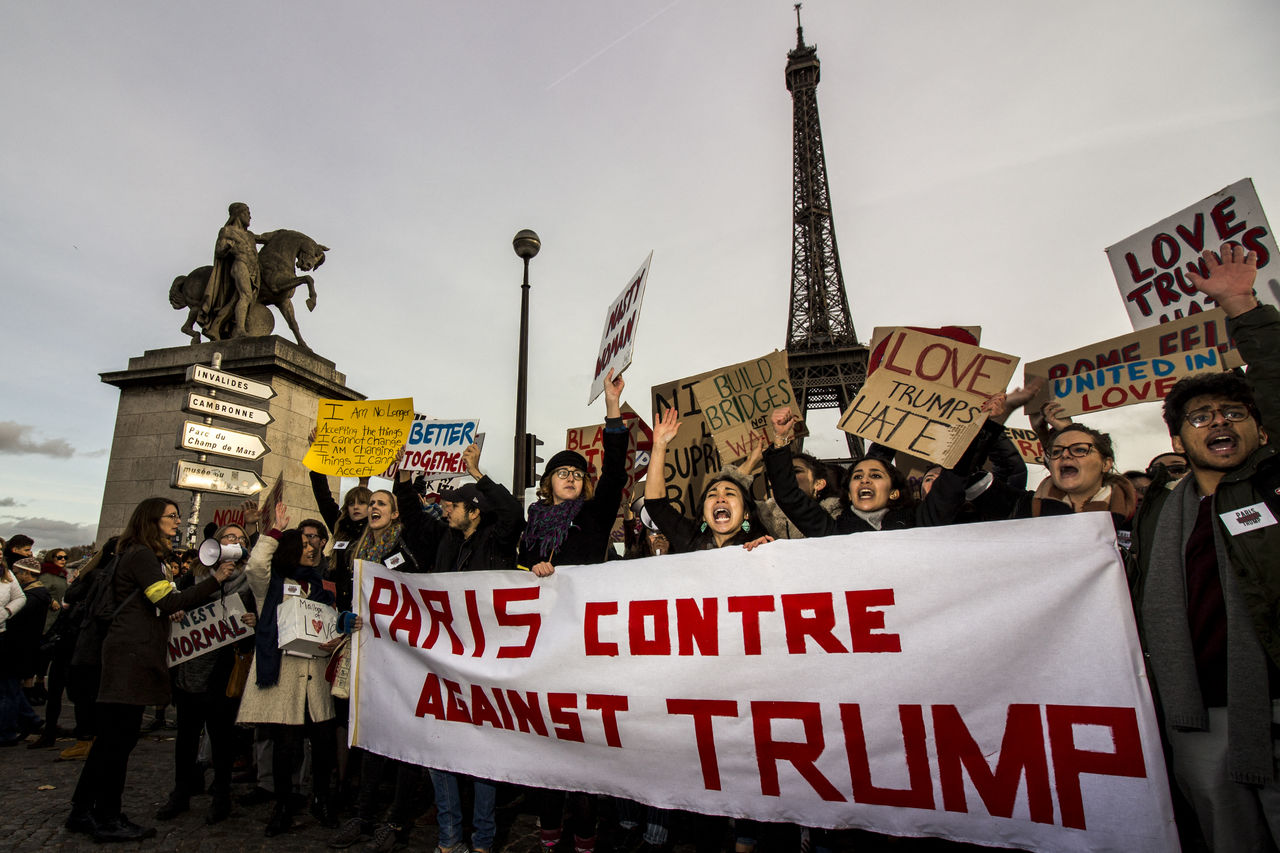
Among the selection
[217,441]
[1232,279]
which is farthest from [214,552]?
[1232,279]

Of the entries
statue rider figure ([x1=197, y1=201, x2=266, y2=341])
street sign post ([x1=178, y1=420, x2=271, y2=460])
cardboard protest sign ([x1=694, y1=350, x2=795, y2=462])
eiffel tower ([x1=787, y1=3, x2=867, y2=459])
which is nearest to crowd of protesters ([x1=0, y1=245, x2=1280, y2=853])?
cardboard protest sign ([x1=694, y1=350, x2=795, y2=462])

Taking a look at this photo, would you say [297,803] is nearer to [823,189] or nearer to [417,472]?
[417,472]

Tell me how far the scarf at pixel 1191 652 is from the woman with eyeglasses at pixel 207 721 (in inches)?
196

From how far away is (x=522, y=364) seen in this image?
414 inches

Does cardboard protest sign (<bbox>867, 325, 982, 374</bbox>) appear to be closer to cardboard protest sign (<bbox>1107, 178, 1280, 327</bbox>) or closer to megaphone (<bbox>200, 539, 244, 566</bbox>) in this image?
cardboard protest sign (<bbox>1107, 178, 1280, 327</bbox>)

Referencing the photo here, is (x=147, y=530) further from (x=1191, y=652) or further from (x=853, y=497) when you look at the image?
(x=1191, y=652)

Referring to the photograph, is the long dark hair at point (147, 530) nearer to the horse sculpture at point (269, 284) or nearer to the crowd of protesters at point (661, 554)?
the crowd of protesters at point (661, 554)

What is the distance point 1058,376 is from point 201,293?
15.1 metres

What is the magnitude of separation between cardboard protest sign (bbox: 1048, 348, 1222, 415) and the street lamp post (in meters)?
7.18

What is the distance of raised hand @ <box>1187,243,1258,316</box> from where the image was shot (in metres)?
2.50

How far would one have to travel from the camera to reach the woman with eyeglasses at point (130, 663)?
3.90 meters

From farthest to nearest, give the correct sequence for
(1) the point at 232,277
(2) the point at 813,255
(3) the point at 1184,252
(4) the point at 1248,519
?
(2) the point at 813,255 → (1) the point at 232,277 → (3) the point at 1184,252 → (4) the point at 1248,519

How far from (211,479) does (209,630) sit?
4600 millimetres

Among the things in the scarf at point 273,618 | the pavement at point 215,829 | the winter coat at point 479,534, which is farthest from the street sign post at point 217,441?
the winter coat at point 479,534
